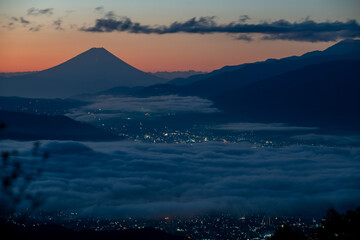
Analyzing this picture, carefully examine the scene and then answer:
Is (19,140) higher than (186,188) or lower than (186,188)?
higher

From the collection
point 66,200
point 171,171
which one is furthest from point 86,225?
point 171,171

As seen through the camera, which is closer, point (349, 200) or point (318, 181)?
point (349, 200)

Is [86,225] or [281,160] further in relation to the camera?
[281,160]

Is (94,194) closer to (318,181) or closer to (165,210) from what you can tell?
(165,210)

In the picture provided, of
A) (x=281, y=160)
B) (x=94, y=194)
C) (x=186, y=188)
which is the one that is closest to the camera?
(x=94, y=194)

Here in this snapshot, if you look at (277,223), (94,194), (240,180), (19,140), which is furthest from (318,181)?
(19,140)

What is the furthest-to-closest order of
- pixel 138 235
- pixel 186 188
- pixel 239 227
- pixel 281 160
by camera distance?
pixel 281 160, pixel 186 188, pixel 239 227, pixel 138 235

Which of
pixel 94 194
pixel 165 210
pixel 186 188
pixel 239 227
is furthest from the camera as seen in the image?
pixel 186 188

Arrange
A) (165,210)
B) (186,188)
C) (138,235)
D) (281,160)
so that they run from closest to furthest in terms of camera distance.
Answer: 1. (138,235)
2. (165,210)
3. (186,188)
4. (281,160)

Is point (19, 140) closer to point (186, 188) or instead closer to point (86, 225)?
point (186, 188)
